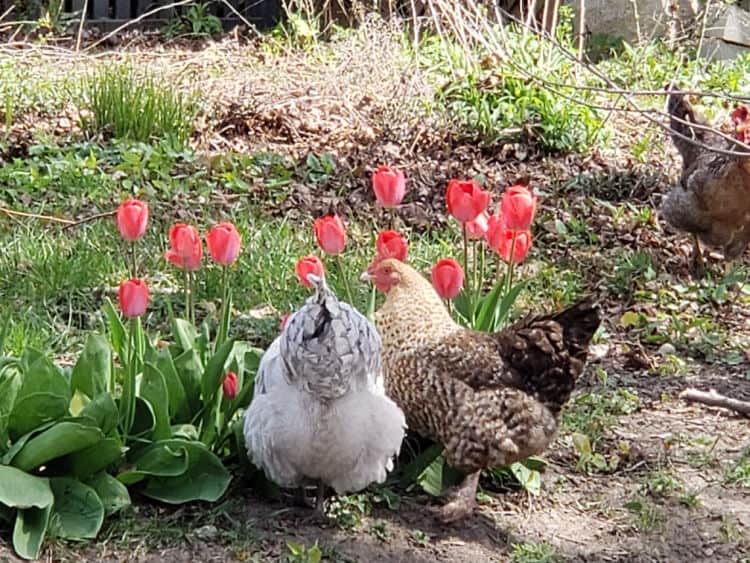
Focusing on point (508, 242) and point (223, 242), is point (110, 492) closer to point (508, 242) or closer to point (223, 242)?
point (223, 242)

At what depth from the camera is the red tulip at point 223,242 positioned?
12.5 feet

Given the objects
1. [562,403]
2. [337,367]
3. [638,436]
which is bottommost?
[638,436]

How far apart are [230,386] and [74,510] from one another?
2.12 ft

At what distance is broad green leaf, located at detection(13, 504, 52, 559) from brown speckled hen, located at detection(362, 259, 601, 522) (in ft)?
4.02

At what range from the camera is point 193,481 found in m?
3.74

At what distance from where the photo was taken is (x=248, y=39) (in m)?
10.4

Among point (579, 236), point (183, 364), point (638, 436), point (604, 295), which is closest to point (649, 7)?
point (579, 236)

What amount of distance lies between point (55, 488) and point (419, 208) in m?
3.83

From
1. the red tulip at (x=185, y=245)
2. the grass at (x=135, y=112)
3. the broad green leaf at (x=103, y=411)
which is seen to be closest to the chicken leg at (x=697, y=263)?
the grass at (x=135, y=112)

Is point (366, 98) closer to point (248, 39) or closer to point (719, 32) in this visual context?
point (248, 39)

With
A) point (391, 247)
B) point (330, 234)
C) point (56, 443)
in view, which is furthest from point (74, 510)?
point (391, 247)

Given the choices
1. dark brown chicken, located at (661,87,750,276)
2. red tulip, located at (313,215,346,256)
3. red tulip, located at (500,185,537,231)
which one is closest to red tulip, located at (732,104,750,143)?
dark brown chicken, located at (661,87,750,276)

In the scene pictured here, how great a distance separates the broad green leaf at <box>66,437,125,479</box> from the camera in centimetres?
357

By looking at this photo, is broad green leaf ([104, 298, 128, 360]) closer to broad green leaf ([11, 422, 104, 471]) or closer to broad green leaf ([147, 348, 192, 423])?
broad green leaf ([147, 348, 192, 423])
